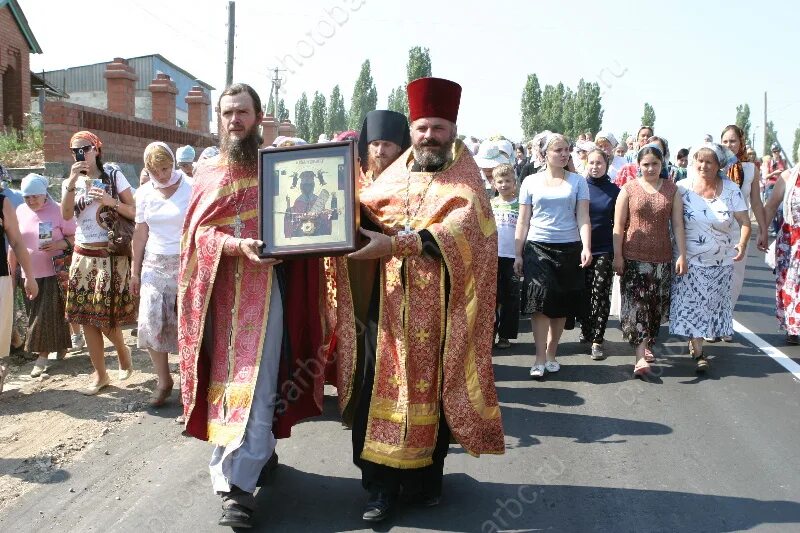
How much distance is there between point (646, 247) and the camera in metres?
7.17

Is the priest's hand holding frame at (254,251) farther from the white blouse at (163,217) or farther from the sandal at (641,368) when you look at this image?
the sandal at (641,368)

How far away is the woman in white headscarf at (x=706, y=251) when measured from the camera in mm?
7156

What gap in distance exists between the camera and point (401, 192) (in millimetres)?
4328

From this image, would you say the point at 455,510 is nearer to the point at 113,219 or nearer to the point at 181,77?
the point at 113,219

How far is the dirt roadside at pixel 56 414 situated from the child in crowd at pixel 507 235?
3.21 meters

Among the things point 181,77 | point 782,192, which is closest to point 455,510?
point 782,192

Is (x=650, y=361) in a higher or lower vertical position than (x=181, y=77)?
lower

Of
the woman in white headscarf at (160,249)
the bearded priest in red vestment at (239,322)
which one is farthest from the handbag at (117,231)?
the bearded priest in red vestment at (239,322)

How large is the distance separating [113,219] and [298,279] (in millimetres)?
2924

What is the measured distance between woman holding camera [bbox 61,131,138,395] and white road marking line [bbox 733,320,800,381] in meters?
5.80

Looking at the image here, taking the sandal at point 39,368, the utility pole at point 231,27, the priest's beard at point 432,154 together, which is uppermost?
the utility pole at point 231,27

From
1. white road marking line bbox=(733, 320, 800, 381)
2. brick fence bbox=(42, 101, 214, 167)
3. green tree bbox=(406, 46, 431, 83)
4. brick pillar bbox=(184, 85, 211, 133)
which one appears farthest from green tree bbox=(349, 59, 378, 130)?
white road marking line bbox=(733, 320, 800, 381)

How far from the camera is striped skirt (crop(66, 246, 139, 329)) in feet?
21.7

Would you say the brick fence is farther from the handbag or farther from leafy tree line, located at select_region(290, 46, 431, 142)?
leafy tree line, located at select_region(290, 46, 431, 142)
